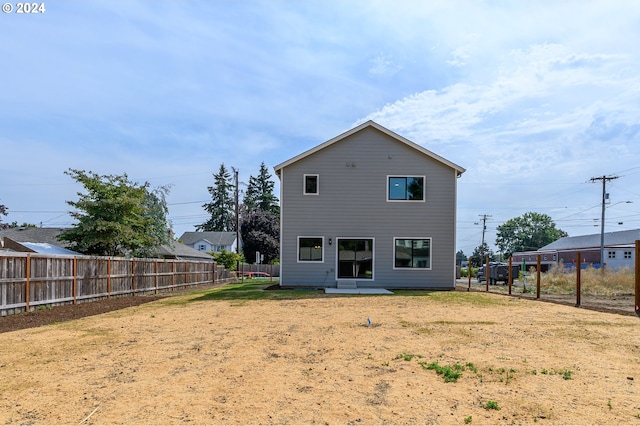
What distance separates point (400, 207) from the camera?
64.4 ft

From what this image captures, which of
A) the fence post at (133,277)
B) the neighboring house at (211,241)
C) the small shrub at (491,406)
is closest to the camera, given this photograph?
the small shrub at (491,406)

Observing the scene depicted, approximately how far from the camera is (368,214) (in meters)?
19.6

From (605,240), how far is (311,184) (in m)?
51.9

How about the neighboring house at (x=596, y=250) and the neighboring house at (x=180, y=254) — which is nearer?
the neighboring house at (x=180, y=254)

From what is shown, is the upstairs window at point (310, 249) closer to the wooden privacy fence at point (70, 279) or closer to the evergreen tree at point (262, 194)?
the wooden privacy fence at point (70, 279)

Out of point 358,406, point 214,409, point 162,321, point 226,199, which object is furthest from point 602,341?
point 226,199

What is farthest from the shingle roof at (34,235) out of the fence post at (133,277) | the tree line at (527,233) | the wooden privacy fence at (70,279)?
the tree line at (527,233)

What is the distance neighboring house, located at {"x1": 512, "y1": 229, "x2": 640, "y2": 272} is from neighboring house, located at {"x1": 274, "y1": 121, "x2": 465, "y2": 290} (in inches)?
1166

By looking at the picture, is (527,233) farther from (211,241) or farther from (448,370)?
(448,370)

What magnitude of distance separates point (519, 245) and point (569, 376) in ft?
321

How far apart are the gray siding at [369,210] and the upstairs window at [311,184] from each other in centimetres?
22

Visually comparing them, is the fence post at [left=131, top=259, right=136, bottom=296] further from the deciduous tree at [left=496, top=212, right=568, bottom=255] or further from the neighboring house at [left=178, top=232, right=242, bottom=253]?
the deciduous tree at [left=496, top=212, right=568, bottom=255]

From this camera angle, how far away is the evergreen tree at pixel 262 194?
247 ft

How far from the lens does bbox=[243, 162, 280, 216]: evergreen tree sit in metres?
75.2
